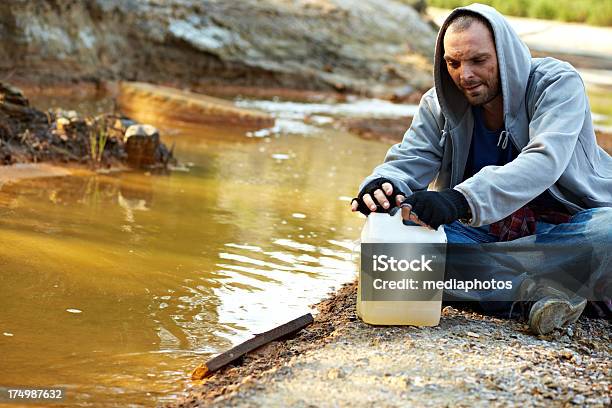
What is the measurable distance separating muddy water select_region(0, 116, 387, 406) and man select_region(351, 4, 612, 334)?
959mm

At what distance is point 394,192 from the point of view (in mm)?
3619

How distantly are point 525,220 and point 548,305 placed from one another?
0.46 m

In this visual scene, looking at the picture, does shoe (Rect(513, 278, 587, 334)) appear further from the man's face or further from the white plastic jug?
the man's face

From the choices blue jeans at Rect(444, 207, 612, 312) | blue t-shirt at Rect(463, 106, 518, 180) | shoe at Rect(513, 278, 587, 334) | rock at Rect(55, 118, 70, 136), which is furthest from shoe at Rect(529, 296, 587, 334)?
rock at Rect(55, 118, 70, 136)

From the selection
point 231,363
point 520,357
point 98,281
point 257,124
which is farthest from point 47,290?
point 257,124

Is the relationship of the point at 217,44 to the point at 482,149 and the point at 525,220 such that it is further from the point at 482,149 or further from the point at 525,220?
the point at 525,220

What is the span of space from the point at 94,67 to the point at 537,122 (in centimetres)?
1154

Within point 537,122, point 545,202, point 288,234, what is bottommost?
point 288,234

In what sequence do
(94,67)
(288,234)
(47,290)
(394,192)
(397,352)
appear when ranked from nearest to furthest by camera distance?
(397,352) < (394,192) < (47,290) < (288,234) < (94,67)

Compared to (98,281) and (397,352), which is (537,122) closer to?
(397,352)

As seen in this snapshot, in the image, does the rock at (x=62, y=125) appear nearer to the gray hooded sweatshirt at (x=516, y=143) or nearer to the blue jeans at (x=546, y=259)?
the gray hooded sweatshirt at (x=516, y=143)

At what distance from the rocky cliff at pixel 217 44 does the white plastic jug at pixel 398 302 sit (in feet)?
34.0

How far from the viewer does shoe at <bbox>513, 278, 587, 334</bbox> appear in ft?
11.7

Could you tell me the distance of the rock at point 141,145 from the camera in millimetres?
7734
